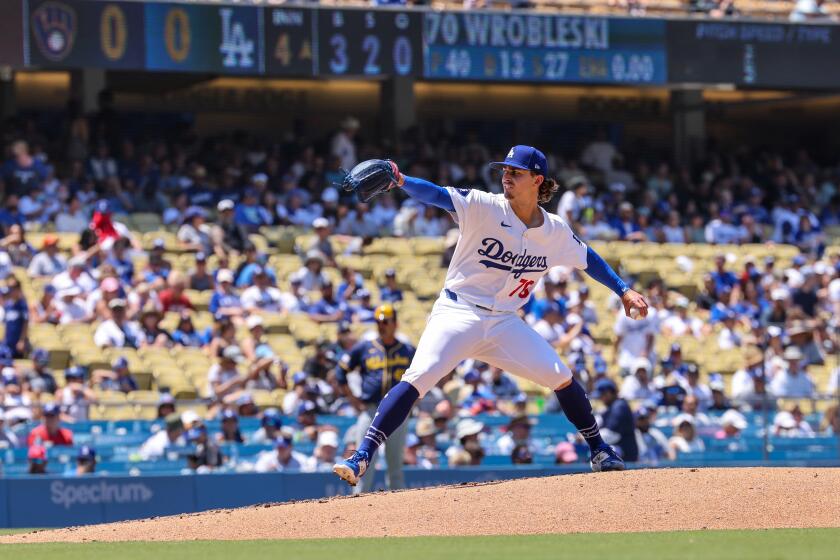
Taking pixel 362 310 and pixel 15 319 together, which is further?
pixel 362 310

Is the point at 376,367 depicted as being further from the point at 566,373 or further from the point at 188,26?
the point at 188,26

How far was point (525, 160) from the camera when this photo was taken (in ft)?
27.9

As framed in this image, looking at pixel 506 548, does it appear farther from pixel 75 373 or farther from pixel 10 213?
pixel 10 213

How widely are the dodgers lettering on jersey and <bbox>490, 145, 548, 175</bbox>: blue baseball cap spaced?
193 millimetres

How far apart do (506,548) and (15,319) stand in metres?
8.95

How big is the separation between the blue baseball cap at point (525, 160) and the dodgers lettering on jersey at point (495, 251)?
0.19 metres

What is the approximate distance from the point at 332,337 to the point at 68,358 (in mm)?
2825

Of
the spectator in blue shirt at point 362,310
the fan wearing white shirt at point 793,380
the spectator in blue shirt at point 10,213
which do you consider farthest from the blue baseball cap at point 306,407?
the fan wearing white shirt at point 793,380

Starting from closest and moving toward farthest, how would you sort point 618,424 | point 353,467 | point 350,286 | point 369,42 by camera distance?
point 353,467, point 618,424, point 350,286, point 369,42

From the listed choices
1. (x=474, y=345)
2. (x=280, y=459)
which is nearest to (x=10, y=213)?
(x=280, y=459)

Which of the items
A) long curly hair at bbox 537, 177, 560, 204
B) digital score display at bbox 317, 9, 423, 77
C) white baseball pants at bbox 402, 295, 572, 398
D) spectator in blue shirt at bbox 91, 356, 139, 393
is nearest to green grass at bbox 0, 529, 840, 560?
white baseball pants at bbox 402, 295, 572, 398

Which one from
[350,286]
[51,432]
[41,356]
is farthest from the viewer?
[350,286]

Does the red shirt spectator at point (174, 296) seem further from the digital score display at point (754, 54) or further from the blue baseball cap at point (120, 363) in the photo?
the digital score display at point (754, 54)

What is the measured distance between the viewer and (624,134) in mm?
26859
